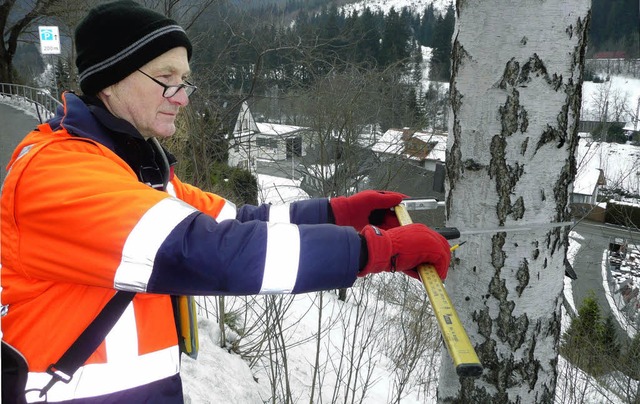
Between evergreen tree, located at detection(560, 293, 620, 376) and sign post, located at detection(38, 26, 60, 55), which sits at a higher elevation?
sign post, located at detection(38, 26, 60, 55)

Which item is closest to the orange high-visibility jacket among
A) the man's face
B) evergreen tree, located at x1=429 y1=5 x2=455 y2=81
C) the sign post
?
the man's face

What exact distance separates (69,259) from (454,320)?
101cm

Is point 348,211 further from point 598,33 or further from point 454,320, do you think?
point 598,33

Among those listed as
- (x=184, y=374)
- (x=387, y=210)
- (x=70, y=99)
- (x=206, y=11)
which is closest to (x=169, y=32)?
(x=70, y=99)

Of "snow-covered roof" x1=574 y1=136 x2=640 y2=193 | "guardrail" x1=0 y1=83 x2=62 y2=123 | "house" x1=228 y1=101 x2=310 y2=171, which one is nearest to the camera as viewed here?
"snow-covered roof" x1=574 y1=136 x2=640 y2=193

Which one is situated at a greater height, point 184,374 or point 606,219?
point 184,374

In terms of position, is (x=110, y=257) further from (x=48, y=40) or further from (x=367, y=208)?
(x=48, y=40)

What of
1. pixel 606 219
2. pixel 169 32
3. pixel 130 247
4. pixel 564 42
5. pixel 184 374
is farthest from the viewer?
pixel 606 219

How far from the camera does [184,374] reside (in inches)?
165

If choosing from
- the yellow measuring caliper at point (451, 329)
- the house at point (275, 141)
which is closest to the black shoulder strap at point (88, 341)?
the yellow measuring caliper at point (451, 329)

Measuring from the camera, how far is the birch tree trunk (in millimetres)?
1530

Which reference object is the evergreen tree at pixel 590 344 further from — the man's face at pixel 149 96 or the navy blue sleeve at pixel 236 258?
the man's face at pixel 149 96

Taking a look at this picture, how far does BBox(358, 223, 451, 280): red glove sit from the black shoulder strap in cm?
70

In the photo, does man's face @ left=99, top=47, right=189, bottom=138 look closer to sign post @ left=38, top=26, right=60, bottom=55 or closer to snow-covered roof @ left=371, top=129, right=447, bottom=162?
sign post @ left=38, top=26, right=60, bottom=55
